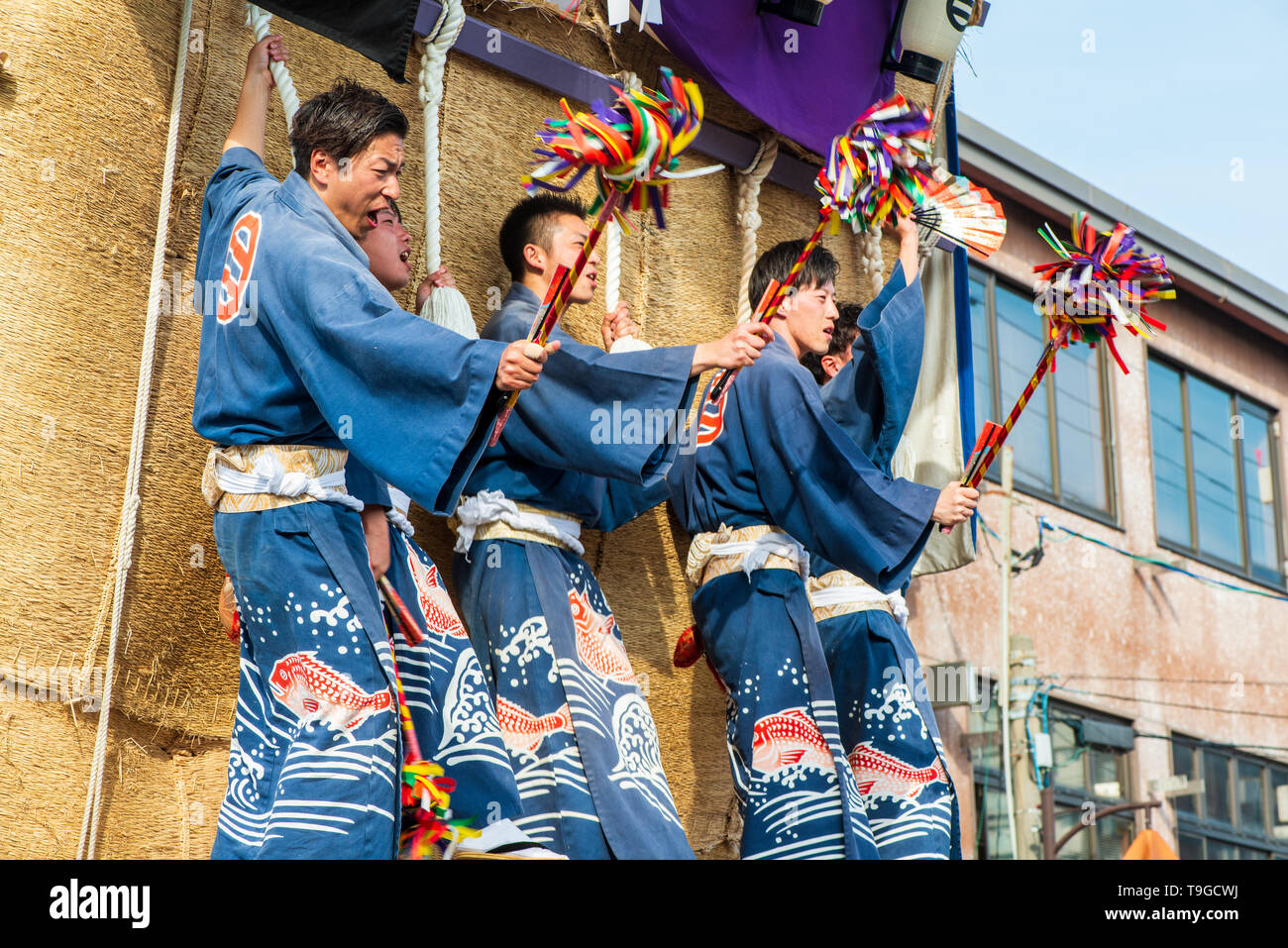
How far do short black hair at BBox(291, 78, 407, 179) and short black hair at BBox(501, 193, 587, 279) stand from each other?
77cm

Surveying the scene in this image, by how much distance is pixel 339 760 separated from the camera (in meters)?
2.74

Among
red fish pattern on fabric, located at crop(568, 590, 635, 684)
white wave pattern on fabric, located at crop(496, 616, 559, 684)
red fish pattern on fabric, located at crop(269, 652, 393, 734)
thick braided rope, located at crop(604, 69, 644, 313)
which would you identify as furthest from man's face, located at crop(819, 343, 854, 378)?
red fish pattern on fabric, located at crop(269, 652, 393, 734)

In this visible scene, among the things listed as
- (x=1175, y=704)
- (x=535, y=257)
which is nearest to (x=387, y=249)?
(x=535, y=257)

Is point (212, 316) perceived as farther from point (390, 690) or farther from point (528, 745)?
point (528, 745)

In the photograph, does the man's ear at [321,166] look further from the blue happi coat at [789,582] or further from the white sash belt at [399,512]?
the blue happi coat at [789,582]

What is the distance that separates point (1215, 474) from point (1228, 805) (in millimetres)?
2450

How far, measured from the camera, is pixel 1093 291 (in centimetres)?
368

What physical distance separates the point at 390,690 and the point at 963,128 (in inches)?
279

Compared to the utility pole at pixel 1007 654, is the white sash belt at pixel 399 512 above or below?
below

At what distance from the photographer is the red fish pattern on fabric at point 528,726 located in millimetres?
3396

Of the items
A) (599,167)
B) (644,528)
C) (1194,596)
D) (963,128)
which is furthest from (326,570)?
(1194,596)

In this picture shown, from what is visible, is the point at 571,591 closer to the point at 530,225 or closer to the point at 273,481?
the point at 273,481

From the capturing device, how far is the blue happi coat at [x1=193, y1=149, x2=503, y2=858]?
9.05 ft

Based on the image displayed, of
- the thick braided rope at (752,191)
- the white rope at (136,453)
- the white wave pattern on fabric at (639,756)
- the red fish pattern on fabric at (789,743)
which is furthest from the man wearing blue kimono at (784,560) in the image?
the white rope at (136,453)
